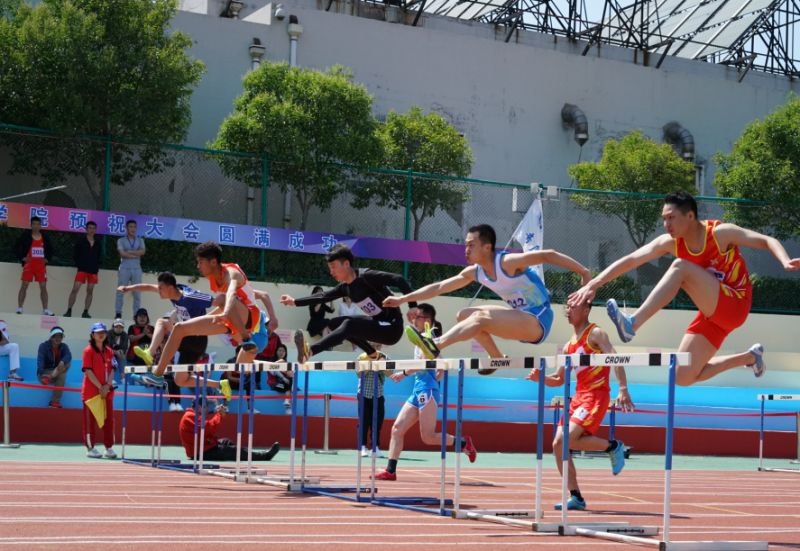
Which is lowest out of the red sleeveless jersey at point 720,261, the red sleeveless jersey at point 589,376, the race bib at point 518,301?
the red sleeveless jersey at point 589,376

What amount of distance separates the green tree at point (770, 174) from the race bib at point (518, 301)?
18878 mm

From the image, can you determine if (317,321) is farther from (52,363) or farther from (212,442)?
(212,442)

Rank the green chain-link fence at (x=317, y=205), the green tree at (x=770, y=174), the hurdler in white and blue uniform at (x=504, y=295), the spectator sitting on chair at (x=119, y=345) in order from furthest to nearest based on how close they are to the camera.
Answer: the green tree at (x=770, y=174) < the green chain-link fence at (x=317, y=205) < the spectator sitting on chair at (x=119, y=345) < the hurdler in white and blue uniform at (x=504, y=295)

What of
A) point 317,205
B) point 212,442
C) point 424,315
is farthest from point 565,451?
point 317,205

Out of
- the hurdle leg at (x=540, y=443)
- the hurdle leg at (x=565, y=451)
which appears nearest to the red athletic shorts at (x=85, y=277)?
the hurdle leg at (x=565, y=451)

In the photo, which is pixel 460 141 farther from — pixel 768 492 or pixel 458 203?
pixel 768 492

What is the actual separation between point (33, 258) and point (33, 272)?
0.91 feet

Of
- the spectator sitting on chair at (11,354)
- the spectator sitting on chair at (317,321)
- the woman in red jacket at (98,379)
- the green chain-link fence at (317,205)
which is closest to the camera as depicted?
the woman in red jacket at (98,379)

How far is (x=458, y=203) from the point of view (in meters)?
25.7

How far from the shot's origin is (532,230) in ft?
83.5

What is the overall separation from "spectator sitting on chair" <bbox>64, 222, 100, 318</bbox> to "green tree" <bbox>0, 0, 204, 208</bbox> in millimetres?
1370

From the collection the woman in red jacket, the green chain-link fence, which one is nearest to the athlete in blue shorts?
the woman in red jacket

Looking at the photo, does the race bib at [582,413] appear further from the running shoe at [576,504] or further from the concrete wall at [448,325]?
the concrete wall at [448,325]

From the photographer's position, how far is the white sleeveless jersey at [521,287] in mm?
10055
